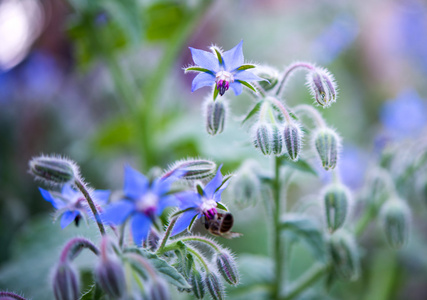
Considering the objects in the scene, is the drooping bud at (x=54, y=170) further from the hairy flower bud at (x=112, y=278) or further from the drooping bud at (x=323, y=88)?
the drooping bud at (x=323, y=88)

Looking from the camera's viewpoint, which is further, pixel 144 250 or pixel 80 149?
pixel 80 149

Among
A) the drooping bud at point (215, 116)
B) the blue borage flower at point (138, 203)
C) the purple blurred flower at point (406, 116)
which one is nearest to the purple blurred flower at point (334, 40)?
the purple blurred flower at point (406, 116)

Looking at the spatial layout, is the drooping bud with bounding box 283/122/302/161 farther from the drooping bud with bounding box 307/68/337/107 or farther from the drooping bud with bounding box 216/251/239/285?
the drooping bud with bounding box 216/251/239/285

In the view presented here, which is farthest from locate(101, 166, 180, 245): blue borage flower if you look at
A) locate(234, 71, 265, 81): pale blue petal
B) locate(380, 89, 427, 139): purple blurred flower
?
locate(380, 89, 427, 139): purple blurred flower

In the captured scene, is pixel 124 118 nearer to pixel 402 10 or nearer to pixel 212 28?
pixel 212 28

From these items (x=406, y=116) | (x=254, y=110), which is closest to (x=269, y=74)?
(x=254, y=110)

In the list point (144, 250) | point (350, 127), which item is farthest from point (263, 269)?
point (350, 127)
